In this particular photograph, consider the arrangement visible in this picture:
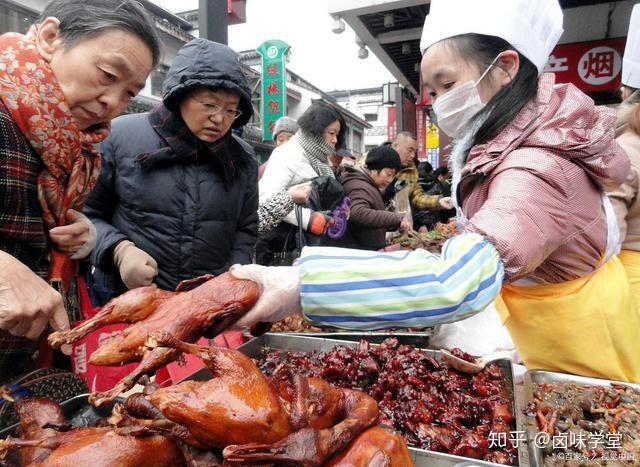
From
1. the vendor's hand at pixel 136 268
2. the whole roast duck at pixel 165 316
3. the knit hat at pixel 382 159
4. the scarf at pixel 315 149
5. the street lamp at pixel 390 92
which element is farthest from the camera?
the street lamp at pixel 390 92

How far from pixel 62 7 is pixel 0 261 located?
1.06 meters

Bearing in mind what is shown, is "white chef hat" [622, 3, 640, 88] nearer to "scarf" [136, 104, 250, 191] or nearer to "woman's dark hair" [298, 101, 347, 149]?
"woman's dark hair" [298, 101, 347, 149]

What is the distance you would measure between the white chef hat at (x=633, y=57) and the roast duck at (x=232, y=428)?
3.17m

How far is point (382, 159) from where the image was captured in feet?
18.5

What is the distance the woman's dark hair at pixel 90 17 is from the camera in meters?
1.64

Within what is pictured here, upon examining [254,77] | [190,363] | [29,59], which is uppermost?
[254,77]

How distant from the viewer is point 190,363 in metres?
2.21

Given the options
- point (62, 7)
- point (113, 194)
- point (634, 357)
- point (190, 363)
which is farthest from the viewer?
point (113, 194)

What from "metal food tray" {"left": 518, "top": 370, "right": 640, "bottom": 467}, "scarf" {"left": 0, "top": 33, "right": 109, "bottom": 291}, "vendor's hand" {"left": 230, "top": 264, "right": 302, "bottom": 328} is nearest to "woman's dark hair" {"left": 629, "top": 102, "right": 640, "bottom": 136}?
"metal food tray" {"left": 518, "top": 370, "right": 640, "bottom": 467}

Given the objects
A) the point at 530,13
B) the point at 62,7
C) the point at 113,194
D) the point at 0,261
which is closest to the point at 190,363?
the point at 0,261

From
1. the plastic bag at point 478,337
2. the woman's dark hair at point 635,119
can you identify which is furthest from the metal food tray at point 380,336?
the woman's dark hair at point 635,119

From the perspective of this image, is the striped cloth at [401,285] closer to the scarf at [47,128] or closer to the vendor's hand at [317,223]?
the scarf at [47,128]

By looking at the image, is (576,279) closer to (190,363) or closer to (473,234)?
(473,234)

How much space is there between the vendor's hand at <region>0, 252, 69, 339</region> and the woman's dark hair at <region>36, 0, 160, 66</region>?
91 centimetres
